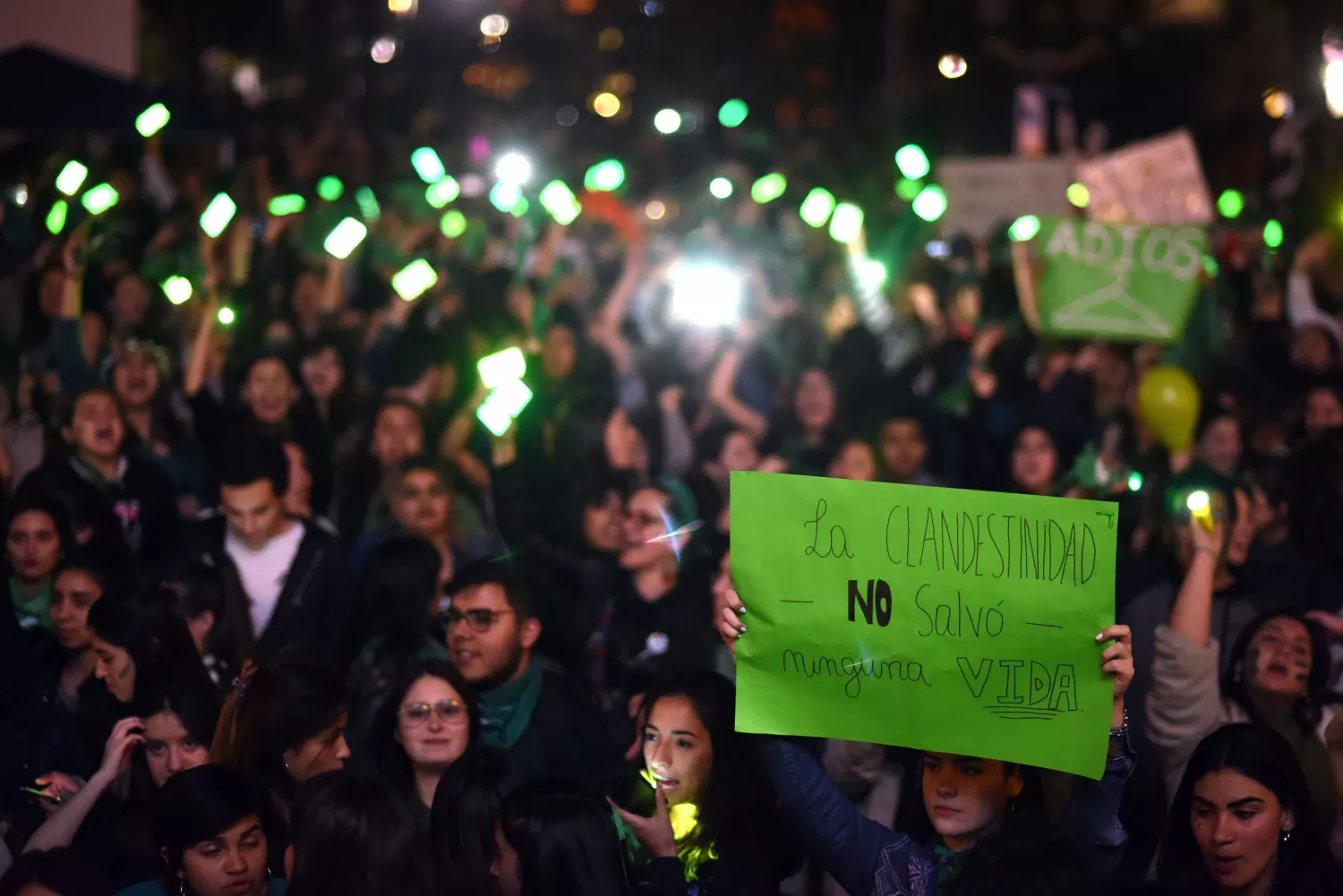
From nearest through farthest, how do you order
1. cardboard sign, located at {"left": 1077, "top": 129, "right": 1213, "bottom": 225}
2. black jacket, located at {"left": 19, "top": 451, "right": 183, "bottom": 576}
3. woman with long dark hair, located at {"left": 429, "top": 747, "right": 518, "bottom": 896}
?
woman with long dark hair, located at {"left": 429, "top": 747, "right": 518, "bottom": 896} < black jacket, located at {"left": 19, "top": 451, "right": 183, "bottom": 576} < cardboard sign, located at {"left": 1077, "top": 129, "right": 1213, "bottom": 225}

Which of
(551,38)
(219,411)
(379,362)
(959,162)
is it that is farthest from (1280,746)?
(551,38)

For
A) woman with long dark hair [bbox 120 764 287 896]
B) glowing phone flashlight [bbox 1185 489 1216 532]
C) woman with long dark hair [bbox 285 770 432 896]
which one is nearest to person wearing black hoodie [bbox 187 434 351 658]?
woman with long dark hair [bbox 120 764 287 896]

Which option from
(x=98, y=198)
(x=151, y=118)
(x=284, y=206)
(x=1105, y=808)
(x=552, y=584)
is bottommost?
(x=1105, y=808)

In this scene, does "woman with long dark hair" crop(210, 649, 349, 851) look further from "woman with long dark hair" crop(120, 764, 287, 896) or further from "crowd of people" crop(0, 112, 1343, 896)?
"woman with long dark hair" crop(120, 764, 287, 896)

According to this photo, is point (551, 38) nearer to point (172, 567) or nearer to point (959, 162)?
point (959, 162)

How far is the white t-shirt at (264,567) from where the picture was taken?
504 centimetres

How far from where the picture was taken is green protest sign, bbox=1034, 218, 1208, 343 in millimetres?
7594

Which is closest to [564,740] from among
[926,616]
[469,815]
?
[469,815]

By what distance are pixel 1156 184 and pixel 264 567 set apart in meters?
7.27

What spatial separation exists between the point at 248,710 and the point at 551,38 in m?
31.9

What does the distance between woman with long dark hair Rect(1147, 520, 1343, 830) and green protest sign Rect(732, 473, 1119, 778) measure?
0.97 m

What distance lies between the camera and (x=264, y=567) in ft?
16.7

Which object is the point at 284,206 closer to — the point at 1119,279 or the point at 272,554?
the point at 1119,279

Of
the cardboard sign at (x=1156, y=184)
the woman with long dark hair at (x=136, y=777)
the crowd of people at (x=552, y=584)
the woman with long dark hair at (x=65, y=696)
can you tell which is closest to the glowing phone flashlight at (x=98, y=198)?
the crowd of people at (x=552, y=584)
